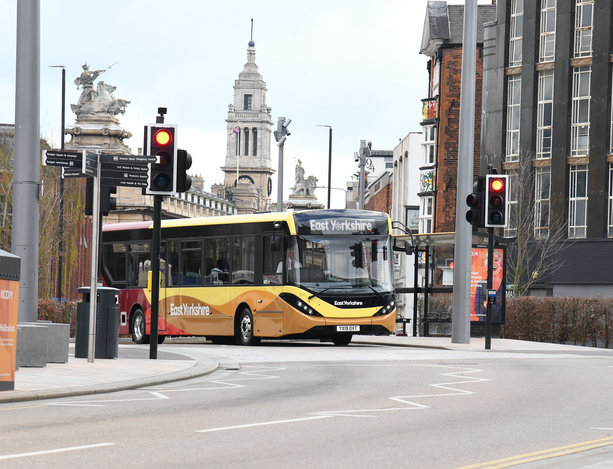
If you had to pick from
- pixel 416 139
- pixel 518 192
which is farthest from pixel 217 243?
pixel 416 139

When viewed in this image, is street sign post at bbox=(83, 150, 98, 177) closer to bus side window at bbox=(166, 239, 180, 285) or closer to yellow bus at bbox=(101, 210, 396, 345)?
yellow bus at bbox=(101, 210, 396, 345)

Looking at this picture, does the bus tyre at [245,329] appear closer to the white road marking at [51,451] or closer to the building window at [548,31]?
the white road marking at [51,451]

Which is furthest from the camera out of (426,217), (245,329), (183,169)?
(426,217)

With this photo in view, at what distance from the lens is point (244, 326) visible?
2823cm

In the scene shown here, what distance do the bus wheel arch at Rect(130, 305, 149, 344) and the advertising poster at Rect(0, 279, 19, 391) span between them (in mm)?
17324

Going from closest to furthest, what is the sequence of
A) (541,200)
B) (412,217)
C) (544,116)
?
1. (541,200)
2. (544,116)
3. (412,217)

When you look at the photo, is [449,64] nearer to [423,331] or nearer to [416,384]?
[423,331]

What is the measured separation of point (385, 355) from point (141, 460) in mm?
15749

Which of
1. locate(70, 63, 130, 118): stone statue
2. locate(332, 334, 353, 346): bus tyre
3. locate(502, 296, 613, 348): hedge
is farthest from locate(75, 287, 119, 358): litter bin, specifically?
locate(70, 63, 130, 118): stone statue

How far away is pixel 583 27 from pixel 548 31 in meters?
2.09

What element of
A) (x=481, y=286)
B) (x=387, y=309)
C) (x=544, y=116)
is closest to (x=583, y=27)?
(x=544, y=116)

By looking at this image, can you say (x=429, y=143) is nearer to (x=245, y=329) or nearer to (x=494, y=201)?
(x=245, y=329)

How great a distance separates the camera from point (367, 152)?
50.2 m

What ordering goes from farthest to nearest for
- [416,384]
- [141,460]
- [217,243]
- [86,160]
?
[217,243], [86,160], [416,384], [141,460]
